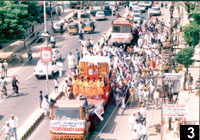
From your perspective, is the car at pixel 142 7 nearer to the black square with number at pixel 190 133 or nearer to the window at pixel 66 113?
the window at pixel 66 113

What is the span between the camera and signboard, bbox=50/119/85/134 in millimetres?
20281

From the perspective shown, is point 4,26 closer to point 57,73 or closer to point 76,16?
point 57,73

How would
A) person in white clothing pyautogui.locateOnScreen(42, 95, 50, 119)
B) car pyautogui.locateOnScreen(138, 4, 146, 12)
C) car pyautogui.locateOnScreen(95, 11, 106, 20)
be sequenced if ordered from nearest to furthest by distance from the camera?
1. person in white clothing pyautogui.locateOnScreen(42, 95, 50, 119)
2. car pyautogui.locateOnScreen(95, 11, 106, 20)
3. car pyautogui.locateOnScreen(138, 4, 146, 12)

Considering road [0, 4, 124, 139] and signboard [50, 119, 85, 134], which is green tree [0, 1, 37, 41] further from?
signboard [50, 119, 85, 134]

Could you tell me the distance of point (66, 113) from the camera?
67.9ft

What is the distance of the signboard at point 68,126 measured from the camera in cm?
2028

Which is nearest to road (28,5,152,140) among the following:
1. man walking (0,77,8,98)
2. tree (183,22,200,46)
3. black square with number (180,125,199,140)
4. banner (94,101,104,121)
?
banner (94,101,104,121)

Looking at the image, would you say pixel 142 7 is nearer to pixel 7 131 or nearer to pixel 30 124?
pixel 30 124

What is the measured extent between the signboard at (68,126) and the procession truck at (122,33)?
22.0m

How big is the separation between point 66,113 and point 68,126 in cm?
66

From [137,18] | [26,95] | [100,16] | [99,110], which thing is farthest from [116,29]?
[99,110]

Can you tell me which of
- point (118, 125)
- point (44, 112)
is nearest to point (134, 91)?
point (118, 125)

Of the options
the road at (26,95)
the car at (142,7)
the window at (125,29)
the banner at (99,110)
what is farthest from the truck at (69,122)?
the car at (142,7)

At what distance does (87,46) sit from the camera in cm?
3825
